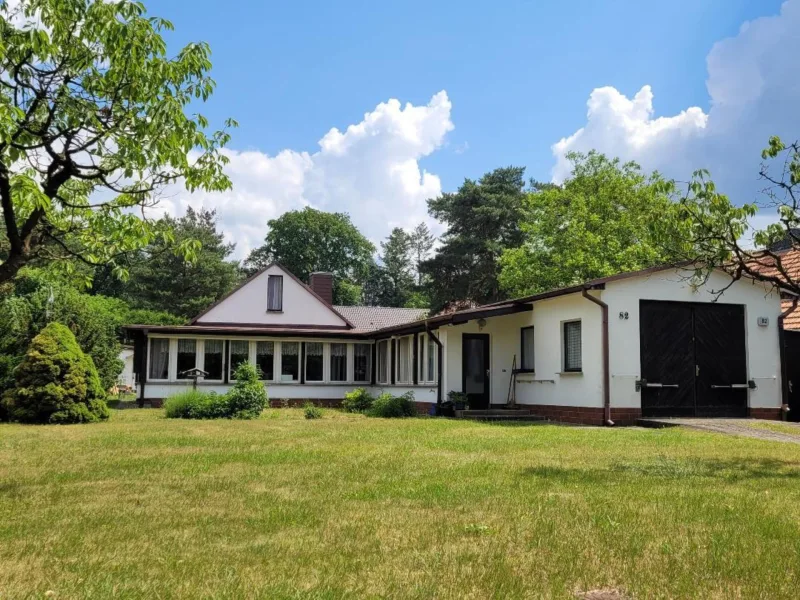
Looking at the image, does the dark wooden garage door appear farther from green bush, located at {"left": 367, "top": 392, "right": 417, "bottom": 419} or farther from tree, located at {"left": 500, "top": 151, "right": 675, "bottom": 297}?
tree, located at {"left": 500, "top": 151, "right": 675, "bottom": 297}

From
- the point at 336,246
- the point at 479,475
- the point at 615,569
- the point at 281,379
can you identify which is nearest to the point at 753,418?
the point at 479,475

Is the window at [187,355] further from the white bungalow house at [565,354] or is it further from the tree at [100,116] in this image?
the tree at [100,116]

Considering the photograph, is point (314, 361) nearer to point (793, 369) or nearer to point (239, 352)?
point (239, 352)

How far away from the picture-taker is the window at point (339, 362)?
2667 cm

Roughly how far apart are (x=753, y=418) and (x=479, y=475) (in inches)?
445

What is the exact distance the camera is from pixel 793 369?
56.5 feet

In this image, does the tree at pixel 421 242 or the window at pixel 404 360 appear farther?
the tree at pixel 421 242

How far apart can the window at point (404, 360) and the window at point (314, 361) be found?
3688 mm

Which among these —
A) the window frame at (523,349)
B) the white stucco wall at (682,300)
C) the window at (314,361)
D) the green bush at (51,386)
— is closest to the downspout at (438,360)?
the window frame at (523,349)

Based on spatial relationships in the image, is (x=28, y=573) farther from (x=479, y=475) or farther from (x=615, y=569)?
(x=479, y=475)

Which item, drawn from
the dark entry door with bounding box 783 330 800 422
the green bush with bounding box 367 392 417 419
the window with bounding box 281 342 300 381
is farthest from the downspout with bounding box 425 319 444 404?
the dark entry door with bounding box 783 330 800 422

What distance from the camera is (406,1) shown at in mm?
12594

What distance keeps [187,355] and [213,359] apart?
0.90 metres

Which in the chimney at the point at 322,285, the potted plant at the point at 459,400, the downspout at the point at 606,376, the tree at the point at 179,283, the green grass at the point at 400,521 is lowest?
the green grass at the point at 400,521
